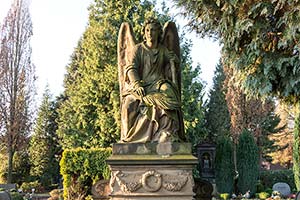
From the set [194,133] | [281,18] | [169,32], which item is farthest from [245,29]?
[194,133]

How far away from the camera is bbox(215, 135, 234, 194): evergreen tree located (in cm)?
2159

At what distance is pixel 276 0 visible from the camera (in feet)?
28.4

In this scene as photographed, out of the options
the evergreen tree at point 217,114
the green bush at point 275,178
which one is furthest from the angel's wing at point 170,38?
the evergreen tree at point 217,114

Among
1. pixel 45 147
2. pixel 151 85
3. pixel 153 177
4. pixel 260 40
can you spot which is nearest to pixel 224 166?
pixel 45 147

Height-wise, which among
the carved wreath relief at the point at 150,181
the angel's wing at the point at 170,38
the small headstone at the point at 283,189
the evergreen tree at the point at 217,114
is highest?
the evergreen tree at the point at 217,114

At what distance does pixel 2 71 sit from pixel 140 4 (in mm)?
10250

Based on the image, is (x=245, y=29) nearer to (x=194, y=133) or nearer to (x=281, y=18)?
(x=281, y=18)

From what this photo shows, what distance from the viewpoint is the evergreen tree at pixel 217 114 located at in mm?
28450

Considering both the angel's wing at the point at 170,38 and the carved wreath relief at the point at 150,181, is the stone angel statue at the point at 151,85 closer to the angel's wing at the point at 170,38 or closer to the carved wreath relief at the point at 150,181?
the angel's wing at the point at 170,38

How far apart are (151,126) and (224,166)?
16.5 meters

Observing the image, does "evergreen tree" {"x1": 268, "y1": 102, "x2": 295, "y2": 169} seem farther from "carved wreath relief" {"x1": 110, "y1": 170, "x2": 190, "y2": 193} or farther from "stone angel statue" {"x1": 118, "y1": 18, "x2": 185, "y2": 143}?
"carved wreath relief" {"x1": 110, "y1": 170, "x2": 190, "y2": 193}

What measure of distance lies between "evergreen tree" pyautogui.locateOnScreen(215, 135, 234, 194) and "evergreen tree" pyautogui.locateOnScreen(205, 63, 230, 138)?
488 centimetres

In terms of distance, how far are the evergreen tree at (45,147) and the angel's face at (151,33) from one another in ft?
68.7

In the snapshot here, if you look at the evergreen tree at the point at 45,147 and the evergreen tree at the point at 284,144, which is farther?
the evergreen tree at the point at 284,144
